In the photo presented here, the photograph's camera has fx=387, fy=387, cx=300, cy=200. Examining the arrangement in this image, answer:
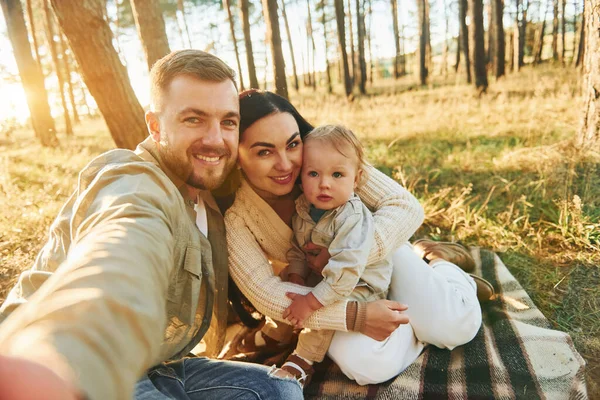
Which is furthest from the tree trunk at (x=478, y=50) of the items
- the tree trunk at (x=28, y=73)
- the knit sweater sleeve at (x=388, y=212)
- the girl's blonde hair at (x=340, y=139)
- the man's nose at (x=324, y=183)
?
the tree trunk at (x=28, y=73)

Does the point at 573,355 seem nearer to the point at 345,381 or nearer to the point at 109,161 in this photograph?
the point at 345,381

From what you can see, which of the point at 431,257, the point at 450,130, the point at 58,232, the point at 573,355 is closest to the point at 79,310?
the point at 58,232

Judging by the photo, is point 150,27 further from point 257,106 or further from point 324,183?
point 324,183

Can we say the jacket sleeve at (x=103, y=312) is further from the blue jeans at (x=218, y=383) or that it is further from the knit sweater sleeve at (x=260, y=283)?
the knit sweater sleeve at (x=260, y=283)

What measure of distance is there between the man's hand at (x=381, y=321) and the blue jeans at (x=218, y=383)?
524 mm

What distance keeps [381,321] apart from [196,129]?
1.45 meters

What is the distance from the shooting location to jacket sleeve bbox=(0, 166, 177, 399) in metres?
0.71

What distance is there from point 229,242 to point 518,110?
725 centimetres

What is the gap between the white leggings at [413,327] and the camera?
7.27 ft

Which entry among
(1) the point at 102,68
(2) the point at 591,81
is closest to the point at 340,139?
(1) the point at 102,68

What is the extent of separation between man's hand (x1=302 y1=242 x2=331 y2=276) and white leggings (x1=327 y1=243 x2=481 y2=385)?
40cm

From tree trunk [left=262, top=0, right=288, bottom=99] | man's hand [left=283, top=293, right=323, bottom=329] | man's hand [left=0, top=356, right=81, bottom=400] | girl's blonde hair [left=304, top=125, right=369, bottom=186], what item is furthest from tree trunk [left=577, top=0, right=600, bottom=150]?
man's hand [left=0, top=356, right=81, bottom=400]

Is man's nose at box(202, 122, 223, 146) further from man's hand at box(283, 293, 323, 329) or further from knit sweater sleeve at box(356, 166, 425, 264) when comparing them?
knit sweater sleeve at box(356, 166, 425, 264)

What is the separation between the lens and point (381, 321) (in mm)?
2152
